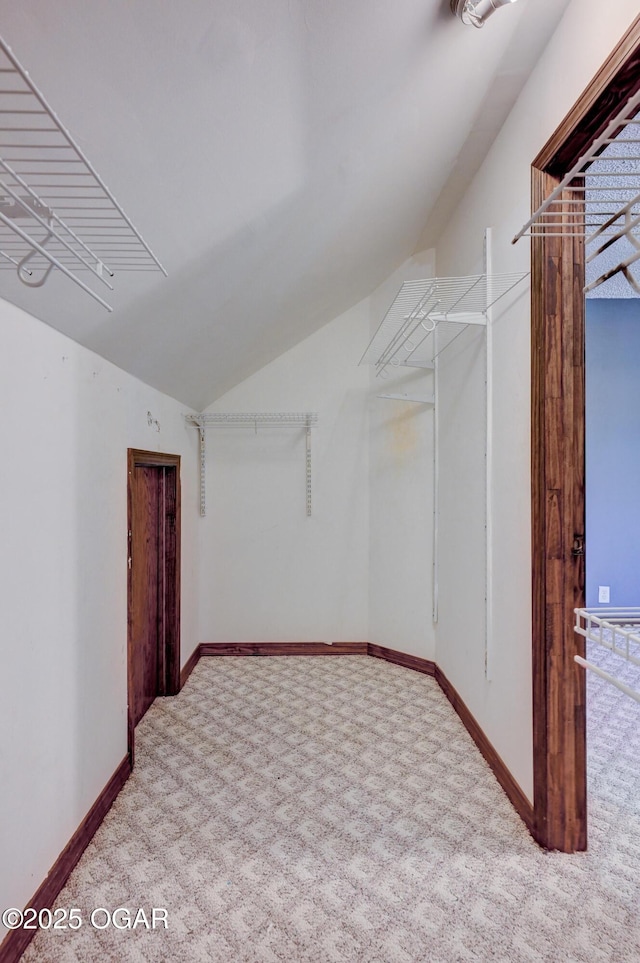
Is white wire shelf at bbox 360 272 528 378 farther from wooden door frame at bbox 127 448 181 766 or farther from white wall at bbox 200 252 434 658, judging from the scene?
wooden door frame at bbox 127 448 181 766

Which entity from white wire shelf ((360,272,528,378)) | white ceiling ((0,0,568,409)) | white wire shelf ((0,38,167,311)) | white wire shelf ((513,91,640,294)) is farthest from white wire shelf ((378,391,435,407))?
white wire shelf ((0,38,167,311))

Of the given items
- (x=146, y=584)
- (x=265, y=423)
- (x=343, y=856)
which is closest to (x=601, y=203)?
(x=343, y=856)

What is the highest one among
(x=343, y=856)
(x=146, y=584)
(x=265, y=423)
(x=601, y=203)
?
(x=601, y=203)

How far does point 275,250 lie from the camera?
80.4 inches

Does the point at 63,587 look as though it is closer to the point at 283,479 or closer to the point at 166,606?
the point at 166,606

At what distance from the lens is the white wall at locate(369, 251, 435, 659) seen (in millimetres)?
3455

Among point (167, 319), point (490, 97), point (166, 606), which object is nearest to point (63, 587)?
point (167, 319)

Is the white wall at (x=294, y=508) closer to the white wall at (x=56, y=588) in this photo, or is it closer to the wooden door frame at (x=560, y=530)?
the white wall at (x=56, y=588)

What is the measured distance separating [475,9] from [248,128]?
67cm

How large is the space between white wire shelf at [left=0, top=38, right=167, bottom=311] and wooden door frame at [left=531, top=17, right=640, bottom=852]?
1.29m

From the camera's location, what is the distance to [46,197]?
43.5 inches

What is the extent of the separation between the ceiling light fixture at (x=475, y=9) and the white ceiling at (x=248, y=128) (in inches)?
1.9

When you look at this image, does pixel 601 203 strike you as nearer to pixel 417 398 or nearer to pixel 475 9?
pixel 475 9

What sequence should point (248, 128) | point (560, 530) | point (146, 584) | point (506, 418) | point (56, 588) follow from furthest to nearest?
point (146, 584) → point (506, 418) → point (560, 530) → point (56, 588) → point (248, 128)
